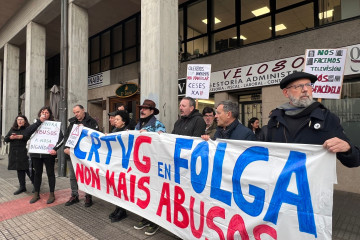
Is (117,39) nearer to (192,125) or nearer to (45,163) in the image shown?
(45,163)

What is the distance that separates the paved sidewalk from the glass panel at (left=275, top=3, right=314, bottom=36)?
15.2 ft

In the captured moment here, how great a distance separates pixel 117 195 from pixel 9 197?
3.31 m

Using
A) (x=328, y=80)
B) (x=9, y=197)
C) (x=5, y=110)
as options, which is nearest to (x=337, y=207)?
(x=328, y=80)

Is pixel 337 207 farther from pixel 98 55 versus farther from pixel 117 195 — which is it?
pixel 98 55

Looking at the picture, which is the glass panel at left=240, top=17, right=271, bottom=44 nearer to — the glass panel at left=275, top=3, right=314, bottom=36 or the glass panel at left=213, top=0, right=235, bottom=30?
the glass panel at left=275, top=3, right=314, bottom=36

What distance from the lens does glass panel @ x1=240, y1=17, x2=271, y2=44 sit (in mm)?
7539

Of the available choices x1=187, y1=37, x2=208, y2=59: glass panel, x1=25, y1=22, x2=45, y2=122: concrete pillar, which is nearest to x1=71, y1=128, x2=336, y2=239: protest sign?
x1=187, y1=37, x2=208, y2=59: glass panel

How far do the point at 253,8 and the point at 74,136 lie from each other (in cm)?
681

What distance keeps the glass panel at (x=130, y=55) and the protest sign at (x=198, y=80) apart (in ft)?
23.3

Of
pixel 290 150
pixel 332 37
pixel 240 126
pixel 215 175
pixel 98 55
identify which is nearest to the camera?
pixel 290 150

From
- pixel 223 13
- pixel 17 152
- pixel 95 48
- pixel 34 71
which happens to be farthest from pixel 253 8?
pixel 95 48

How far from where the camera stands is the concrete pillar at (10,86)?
14102 mm

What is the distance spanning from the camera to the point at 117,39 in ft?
42.1

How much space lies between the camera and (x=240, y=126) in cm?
292
